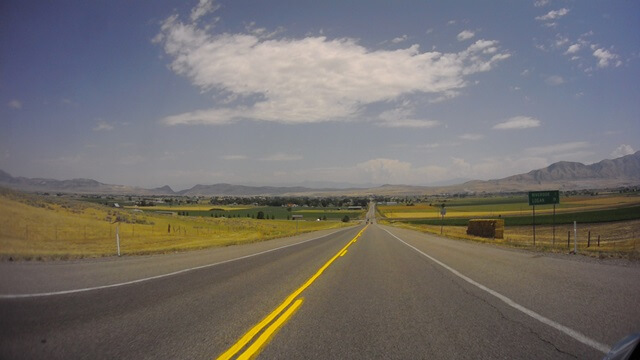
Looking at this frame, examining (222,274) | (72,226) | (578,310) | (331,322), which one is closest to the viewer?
(331,322)

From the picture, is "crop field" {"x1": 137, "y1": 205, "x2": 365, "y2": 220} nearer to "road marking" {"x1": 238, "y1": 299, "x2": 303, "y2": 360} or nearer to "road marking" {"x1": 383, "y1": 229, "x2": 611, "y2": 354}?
"road marking" {"x1": 383, "y1": 229, "x2": 611, "y2": 354}

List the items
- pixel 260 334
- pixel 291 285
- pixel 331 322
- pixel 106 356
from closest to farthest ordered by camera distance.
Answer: pixel 106 356 < pixel 260 334 < pixel 331 322 < pixel 291 285

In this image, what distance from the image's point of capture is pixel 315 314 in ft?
24.7

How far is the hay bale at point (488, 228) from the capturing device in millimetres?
45750

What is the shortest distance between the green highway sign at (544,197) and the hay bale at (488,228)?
1477 cm

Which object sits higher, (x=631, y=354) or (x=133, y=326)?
(x=631, y=354)

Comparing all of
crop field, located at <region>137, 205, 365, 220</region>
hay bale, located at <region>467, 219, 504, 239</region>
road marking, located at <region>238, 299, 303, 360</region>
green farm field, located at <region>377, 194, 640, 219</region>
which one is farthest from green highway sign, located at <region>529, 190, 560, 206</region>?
crop field, located at <region>137, 205, 365, 220</region>

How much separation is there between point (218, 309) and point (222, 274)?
16.2 feet

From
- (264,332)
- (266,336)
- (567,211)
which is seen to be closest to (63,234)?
(264,332)

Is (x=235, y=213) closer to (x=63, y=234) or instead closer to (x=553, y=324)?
(x=63, y=234)

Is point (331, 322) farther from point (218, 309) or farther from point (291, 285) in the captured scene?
point (291, 285)

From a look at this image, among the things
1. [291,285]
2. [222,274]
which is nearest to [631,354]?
[291,285]

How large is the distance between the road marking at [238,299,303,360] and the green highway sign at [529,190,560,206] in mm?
28264

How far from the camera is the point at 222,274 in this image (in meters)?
12.6
